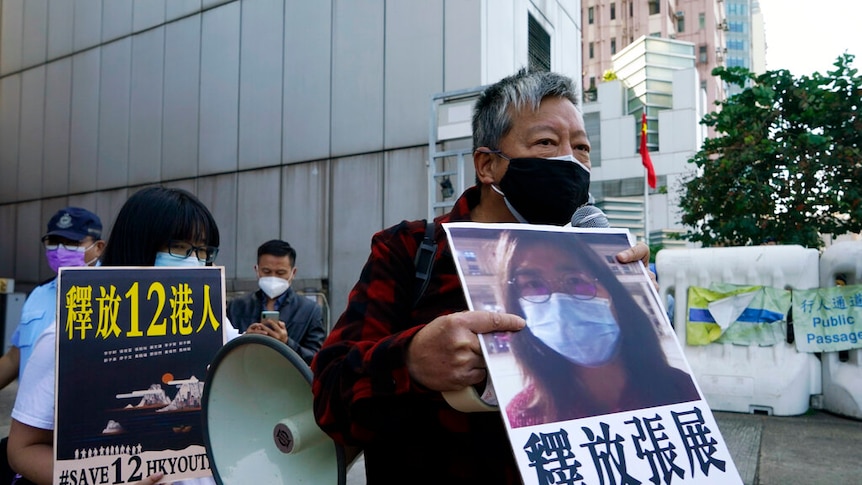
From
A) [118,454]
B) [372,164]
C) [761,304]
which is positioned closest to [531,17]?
[372,164]

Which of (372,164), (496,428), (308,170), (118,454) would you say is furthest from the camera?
(308,170)

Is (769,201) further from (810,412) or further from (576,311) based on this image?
(576,311)

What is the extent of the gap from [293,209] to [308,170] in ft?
2.31

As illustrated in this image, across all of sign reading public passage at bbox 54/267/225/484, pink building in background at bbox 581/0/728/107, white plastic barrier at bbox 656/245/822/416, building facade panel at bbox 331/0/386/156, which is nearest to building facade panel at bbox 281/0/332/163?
building facade panel at bbox 331/0/386/156

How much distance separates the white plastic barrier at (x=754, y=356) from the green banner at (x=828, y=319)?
A: 137 mm

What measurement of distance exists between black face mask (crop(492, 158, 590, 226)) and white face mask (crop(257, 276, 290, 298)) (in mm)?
3133

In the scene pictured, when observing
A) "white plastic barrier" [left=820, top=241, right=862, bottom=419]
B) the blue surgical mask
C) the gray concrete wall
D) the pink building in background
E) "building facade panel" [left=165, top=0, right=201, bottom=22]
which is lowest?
"white plastic barrier" [left=820, top=241, right=862, bottom=419]

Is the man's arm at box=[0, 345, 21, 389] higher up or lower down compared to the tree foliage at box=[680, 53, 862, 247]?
lower down

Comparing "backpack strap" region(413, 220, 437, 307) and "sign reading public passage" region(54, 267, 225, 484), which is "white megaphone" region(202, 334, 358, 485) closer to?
"sign reading public passage" region(54, 267, 225, 484)

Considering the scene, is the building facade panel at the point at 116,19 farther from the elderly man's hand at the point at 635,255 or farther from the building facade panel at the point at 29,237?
the elderly man's hand at the point at 635,255

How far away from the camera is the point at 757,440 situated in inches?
226

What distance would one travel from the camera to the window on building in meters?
10.5

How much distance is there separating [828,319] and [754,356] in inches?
32.1

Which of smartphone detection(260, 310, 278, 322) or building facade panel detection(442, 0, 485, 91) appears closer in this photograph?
smartphone detection(260, 310, 278, 322)
